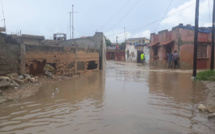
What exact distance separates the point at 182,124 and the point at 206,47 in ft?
58.1

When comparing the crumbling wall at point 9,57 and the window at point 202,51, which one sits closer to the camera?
the crumbling wall at point 9,57

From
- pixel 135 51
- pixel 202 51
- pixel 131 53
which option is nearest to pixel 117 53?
pixel 131 53

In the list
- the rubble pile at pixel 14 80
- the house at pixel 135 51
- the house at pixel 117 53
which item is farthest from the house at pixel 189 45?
the house at pixel 117 53

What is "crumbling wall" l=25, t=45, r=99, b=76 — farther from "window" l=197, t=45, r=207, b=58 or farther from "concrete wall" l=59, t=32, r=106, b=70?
"window" l=197, t=45, r=207, b=58

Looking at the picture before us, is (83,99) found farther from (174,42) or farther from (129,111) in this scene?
(174,42)

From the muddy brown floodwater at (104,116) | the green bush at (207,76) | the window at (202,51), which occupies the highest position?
the window at (202,51)


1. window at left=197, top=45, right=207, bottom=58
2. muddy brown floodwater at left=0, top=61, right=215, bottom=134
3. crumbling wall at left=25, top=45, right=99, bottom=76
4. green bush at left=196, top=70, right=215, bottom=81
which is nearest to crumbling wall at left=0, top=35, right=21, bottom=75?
crumbling wall at left=25, top=45, right=99, bottom=76

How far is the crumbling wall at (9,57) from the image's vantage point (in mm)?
8344

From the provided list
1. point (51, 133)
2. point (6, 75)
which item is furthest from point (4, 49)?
point (51, 133)

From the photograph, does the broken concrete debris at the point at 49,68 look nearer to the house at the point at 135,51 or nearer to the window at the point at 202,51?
the window at the point at 202,51

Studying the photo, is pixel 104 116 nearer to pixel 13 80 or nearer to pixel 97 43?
pixel 13 80

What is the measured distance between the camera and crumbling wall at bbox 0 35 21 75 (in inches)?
328

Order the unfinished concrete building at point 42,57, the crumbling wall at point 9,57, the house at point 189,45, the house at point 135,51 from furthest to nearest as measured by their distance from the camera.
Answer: the house at point 135,51
the house at point 189,45
the unfinished concrete building at point 42,57
the crumbling wall at point 9,57

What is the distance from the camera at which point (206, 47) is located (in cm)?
1959
